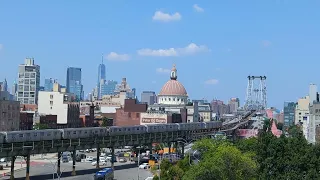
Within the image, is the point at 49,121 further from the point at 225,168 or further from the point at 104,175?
the point at 225,168

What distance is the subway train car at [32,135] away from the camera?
79.0 metres

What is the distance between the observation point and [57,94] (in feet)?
620

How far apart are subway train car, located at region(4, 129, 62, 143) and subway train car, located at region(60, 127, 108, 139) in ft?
6.22

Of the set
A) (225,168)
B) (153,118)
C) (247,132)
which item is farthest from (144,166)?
(247,132)

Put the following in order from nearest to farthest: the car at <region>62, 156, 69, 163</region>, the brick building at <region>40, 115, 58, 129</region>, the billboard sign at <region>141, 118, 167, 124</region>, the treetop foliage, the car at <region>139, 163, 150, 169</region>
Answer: the treetop foliage
the car at <region>139, 163, 150, 169</region>
the car at <region>62, 156, 69, 163</region>
the brick building at <region>40, 115, 58, 129</region>
the billboard sign at <region>141, 118, 167, 124</region>

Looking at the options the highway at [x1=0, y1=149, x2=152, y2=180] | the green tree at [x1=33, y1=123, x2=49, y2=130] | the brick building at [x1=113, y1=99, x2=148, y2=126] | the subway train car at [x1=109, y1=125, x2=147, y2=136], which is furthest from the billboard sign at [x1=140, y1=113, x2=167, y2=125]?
the highway at [x1=0, y1=149, x2=152, y2=180]

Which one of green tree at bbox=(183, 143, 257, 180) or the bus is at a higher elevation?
green tree at bbox=(183, 143, 257, 180)

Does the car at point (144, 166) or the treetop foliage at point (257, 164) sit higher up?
the treetop foliage at point (257, 164)

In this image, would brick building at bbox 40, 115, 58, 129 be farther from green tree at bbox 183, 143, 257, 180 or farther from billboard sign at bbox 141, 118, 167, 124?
green tree at bbox 183, 143, 257, 180

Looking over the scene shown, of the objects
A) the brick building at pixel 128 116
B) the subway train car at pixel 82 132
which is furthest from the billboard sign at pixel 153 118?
the subway train car at pixel 82 132

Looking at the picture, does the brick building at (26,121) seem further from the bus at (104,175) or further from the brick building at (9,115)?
the bus at (104,175)

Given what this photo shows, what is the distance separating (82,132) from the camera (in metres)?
95.2

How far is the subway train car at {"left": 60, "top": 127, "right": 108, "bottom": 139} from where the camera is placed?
90.5 meters

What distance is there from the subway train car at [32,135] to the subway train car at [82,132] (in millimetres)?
1895
